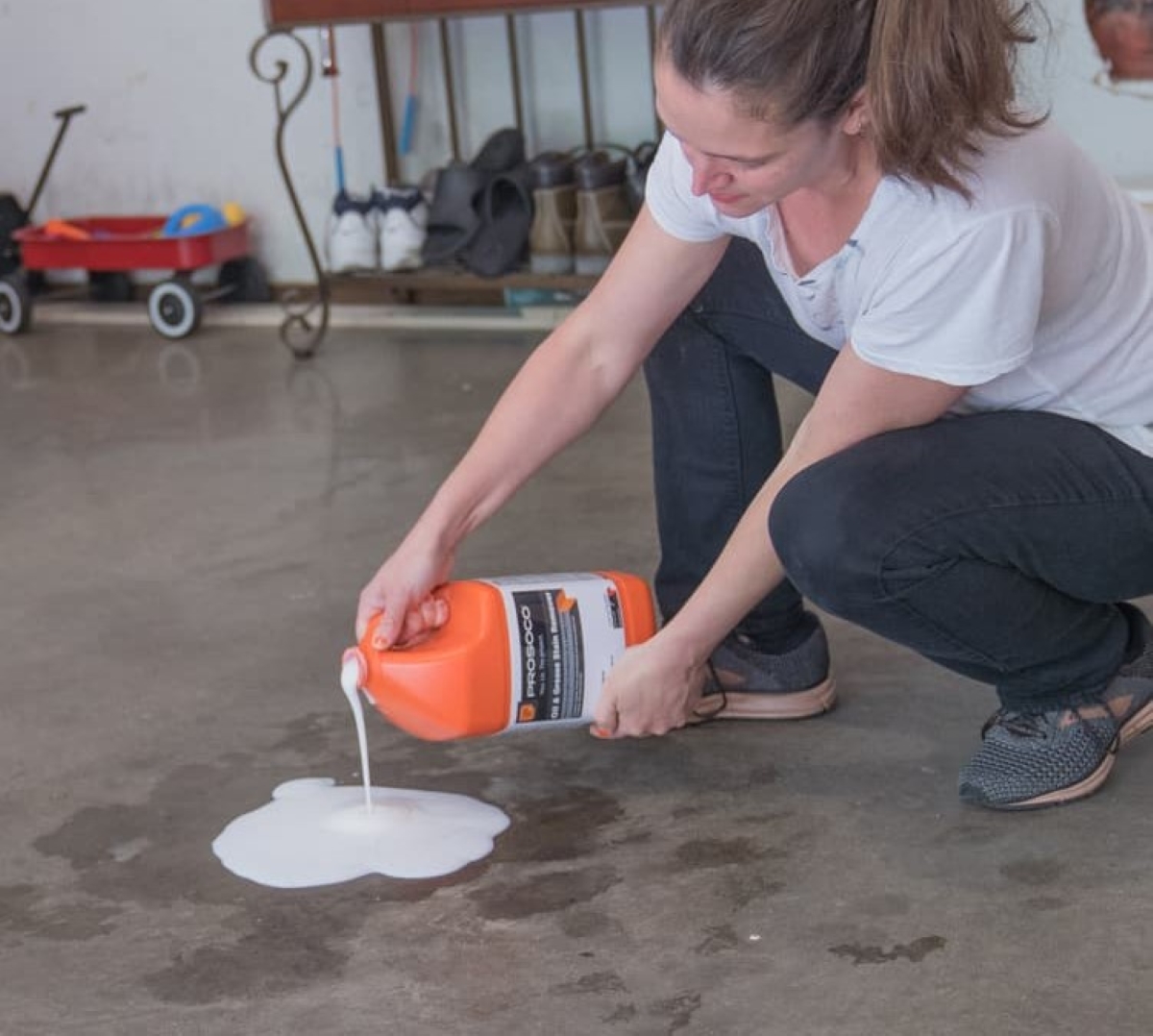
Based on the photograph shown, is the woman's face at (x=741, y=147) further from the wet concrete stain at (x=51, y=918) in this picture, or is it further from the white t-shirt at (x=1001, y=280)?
the wet concrete stain at (x=51, y=918)

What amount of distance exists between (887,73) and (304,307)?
3.07m

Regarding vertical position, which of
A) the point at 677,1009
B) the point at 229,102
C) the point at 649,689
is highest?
the point at 229,102

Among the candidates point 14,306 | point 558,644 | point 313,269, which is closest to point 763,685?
point 558,644

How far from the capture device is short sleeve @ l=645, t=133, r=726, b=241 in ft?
5.08

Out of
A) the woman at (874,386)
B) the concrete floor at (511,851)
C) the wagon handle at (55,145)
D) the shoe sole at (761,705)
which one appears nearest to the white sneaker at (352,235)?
the wagon handle at (55,145)

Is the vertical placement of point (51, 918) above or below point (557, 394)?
below

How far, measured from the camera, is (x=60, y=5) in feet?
14.3

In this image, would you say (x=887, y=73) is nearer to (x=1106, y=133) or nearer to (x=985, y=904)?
(x=985, y=904)

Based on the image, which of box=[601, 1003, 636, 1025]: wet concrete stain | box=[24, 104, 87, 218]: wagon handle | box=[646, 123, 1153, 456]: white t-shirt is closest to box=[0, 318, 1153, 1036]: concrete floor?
box=[601, 1003, 636, 1025]: wet concrete stain

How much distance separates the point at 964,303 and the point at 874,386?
108 millimetres

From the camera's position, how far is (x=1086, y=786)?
162 cm

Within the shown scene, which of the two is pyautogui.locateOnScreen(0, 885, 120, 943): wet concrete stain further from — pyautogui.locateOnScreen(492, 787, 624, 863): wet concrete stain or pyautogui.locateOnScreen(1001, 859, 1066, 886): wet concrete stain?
pyautogui.locateOnScreen(1001, 859, 1066, 886): wet concrete stain

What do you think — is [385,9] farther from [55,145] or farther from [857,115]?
[857,115]

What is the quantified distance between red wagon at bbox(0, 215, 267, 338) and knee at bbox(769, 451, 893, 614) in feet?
9.01
